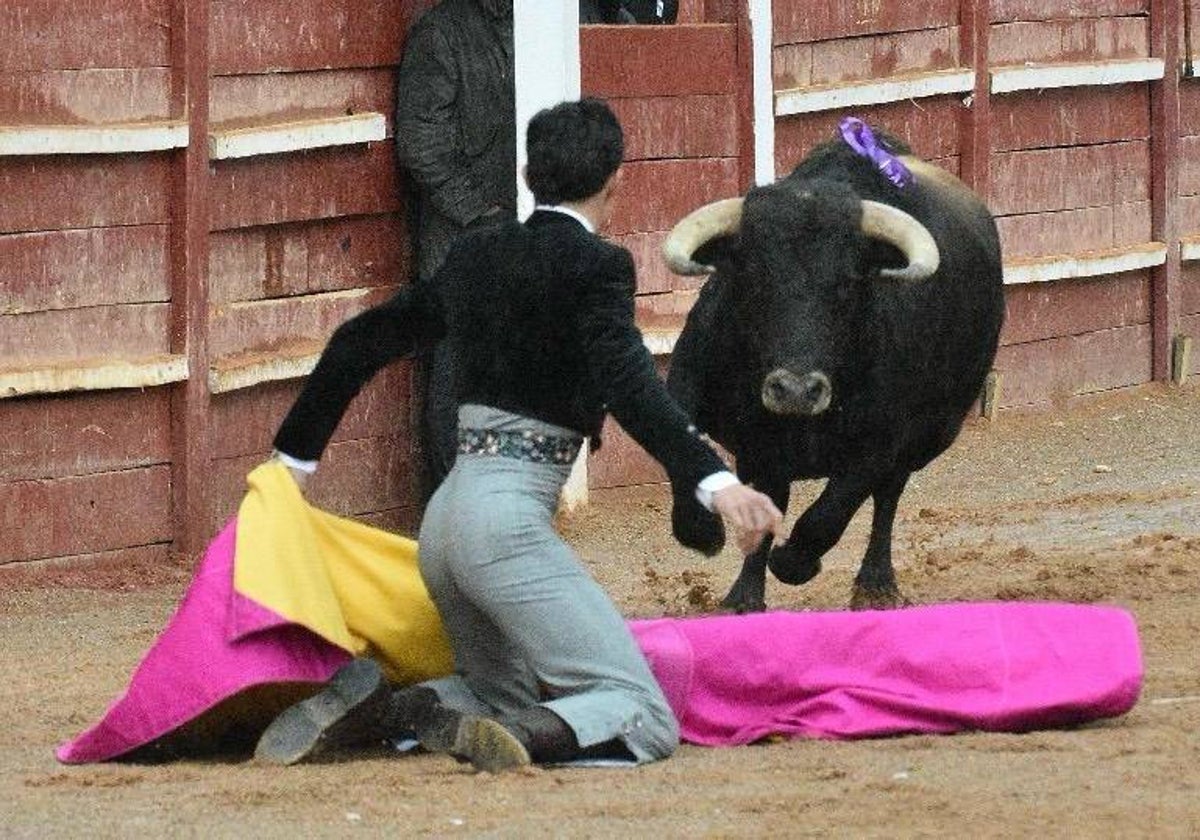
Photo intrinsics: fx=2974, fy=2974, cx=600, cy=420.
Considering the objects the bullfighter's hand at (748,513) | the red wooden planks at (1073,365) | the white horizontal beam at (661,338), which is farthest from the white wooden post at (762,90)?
the bullfighter's hand at (748,513)

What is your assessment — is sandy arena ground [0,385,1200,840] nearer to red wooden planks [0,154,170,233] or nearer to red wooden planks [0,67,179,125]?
red wooden planks [0,154,170,233]

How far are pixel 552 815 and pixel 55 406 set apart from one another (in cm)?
433

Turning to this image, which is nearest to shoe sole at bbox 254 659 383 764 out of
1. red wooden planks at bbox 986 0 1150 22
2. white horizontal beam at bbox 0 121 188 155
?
white horizontal beam at bbox 0 121 188 155

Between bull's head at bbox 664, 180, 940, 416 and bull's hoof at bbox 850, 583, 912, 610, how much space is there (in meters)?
0.87

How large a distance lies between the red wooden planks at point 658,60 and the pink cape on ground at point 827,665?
494cm

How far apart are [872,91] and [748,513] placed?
741 centimetres

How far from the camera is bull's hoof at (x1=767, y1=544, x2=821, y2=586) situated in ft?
28.5

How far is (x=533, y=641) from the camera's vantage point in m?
Result: 6.21

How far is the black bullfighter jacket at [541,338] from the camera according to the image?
6105 mm

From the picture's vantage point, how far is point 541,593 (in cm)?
619

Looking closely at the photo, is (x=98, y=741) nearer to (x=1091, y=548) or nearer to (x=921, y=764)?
(x=921, y=764)

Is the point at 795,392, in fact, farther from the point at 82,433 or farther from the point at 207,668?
the point at 82,433

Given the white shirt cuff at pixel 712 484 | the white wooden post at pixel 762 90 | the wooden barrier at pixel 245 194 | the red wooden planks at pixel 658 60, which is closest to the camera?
the white shirt cuff at pixel 712 484

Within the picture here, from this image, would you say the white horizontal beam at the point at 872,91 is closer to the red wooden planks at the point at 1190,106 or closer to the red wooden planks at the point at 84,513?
the red wooden planks at the point at 1190,106
